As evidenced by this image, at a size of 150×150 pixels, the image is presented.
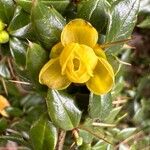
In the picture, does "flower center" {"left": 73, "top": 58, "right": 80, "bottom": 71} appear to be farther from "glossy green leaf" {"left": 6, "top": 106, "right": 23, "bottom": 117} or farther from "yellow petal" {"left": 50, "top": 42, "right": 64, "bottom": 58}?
"glossy green leaf" {"left": 6, "top": 106, "right": 23, "bottom": 117}

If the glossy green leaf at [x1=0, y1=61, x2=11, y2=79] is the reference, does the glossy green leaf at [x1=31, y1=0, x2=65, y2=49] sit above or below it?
above

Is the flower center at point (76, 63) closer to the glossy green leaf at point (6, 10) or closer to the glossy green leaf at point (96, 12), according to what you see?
the glossy green leaf at point (96, 12)

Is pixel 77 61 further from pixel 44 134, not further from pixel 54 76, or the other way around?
pixel 44 134

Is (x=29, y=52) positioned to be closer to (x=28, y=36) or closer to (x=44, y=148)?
(x=28, y=36)

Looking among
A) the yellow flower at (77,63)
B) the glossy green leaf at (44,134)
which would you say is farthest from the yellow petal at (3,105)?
the yellow flower at (77,63)

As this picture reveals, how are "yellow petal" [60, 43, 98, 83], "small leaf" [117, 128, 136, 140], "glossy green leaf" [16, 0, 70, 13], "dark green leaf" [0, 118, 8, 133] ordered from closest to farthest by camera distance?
"yellow petal" [60, 43, 98, 83], "glossy green leaf" [16, 0, 70, 13], "dark green leaf" [0, 118, 8, 133], "small leaf" [117, 128, 136, 140]

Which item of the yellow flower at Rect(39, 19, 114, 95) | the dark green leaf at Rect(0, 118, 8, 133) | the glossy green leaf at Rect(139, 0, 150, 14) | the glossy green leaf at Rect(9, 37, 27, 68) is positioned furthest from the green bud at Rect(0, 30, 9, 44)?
the glossy green leaf at Rect(139, 0, 150, 14)
